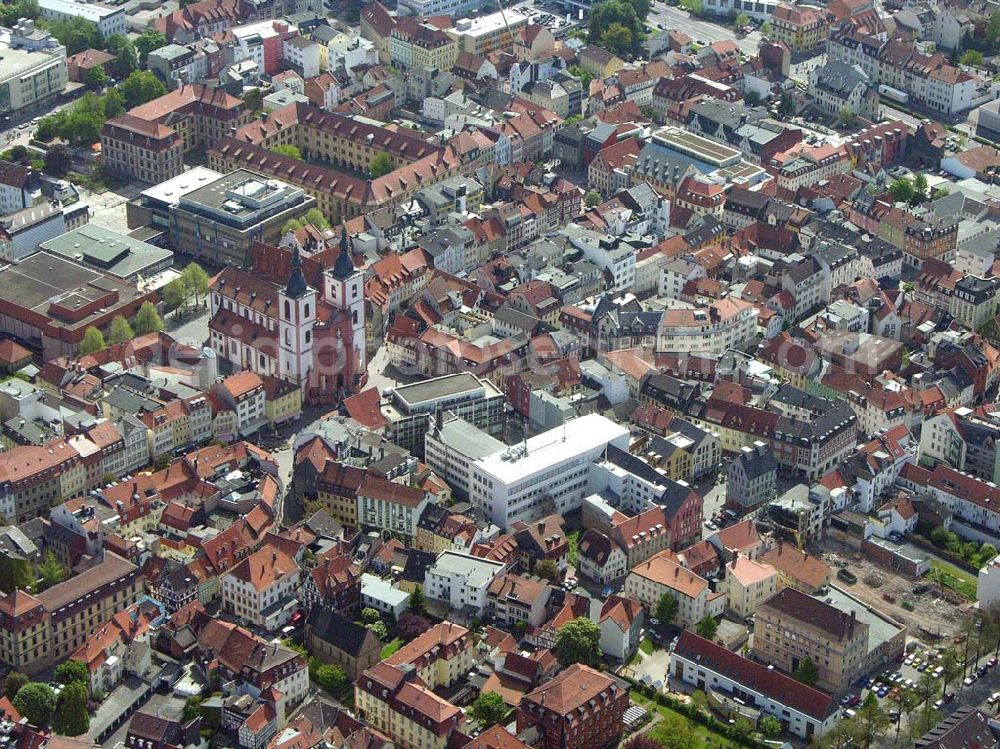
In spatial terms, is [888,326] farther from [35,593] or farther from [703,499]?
[35,593]

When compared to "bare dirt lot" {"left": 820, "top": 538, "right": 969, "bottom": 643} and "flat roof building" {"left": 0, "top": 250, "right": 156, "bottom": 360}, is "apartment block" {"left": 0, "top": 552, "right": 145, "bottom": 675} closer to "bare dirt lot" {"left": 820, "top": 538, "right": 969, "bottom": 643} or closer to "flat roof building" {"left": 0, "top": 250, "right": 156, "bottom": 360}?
"flat roof building" {"left": 0, "top": 250, "right": 156, "bottom": 360}

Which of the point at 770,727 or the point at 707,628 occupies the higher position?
the point at 707,628

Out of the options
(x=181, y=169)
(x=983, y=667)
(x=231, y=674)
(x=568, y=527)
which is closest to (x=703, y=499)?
(x=568, y=527)

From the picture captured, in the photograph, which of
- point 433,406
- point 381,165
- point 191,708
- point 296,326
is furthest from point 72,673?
point 381,165

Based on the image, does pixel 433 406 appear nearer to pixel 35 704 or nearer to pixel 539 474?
pixel 539 474

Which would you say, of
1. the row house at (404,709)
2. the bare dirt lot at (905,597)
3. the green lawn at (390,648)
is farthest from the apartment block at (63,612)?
the bare dirt lot at (905,597)

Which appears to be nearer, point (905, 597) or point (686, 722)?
point (686, 722)
